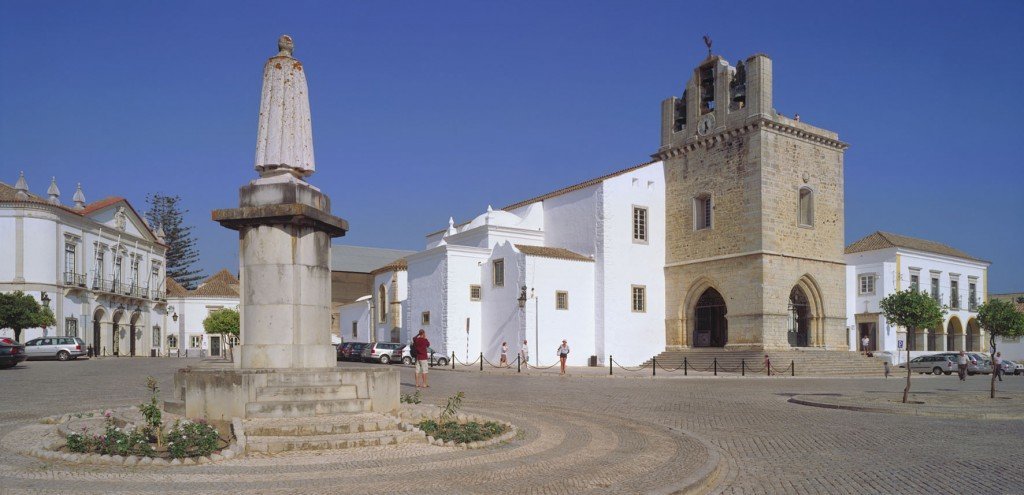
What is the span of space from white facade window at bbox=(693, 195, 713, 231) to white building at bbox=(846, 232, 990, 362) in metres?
12.5

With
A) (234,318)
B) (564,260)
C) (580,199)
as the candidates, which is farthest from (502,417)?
(234,318)

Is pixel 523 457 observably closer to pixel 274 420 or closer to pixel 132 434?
pixel 274 420

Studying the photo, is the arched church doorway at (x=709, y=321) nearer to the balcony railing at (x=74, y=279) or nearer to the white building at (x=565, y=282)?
the white building at (x=565, y=282)

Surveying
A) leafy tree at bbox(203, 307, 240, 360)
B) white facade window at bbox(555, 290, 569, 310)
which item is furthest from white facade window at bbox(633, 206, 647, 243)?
leafy tree at bbox(203, 307, 240, 360)

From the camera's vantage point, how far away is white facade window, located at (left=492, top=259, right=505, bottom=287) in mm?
36775

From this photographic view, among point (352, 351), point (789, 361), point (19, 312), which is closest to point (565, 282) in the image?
point (789, 361)

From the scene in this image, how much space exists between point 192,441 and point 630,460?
185 inches

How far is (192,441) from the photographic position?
830 centimetres

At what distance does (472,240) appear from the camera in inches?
1639

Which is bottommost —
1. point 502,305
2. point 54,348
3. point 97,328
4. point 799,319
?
point 54,348

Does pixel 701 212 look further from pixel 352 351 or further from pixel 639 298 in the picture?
pixel 352 351

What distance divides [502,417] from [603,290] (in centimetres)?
2474

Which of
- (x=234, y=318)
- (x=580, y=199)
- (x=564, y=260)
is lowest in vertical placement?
(x=234, y=318)

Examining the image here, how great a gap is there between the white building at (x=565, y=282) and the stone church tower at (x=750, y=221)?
1.55 meters
